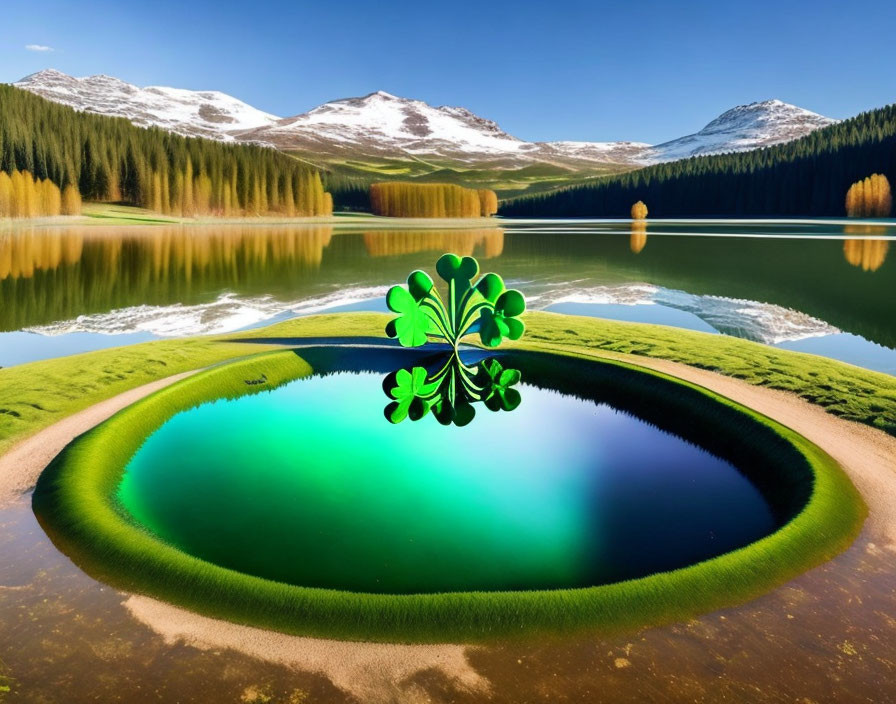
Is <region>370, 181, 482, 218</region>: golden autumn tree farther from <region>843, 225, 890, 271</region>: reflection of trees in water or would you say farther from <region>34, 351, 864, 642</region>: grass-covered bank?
<region>34, 351, 864, 642</region>: grass-covered bank

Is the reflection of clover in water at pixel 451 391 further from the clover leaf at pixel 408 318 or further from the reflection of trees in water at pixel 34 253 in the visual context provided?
the reflection of trees in water at pixel 34 253

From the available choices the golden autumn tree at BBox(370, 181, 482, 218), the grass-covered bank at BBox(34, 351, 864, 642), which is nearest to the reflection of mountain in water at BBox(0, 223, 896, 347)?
the grass-covered bank at BBox(34, 351, 864, 642)

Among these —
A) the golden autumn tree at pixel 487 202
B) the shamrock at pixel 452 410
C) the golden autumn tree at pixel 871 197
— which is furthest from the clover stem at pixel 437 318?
the golden autumn tree at pixel 487 202

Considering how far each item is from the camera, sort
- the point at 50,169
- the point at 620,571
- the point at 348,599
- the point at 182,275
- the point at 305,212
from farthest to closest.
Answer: the point at 305,212 → the point at 50,169 → the point at 182,275 → the point at 620,571 → the point at 348,599

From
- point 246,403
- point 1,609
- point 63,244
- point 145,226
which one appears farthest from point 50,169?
point 1,609

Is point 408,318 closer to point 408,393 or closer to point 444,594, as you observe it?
point 408,393

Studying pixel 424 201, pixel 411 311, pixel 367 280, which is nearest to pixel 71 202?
pixel 424 201

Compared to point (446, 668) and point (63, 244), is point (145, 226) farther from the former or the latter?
point (446, 668)
